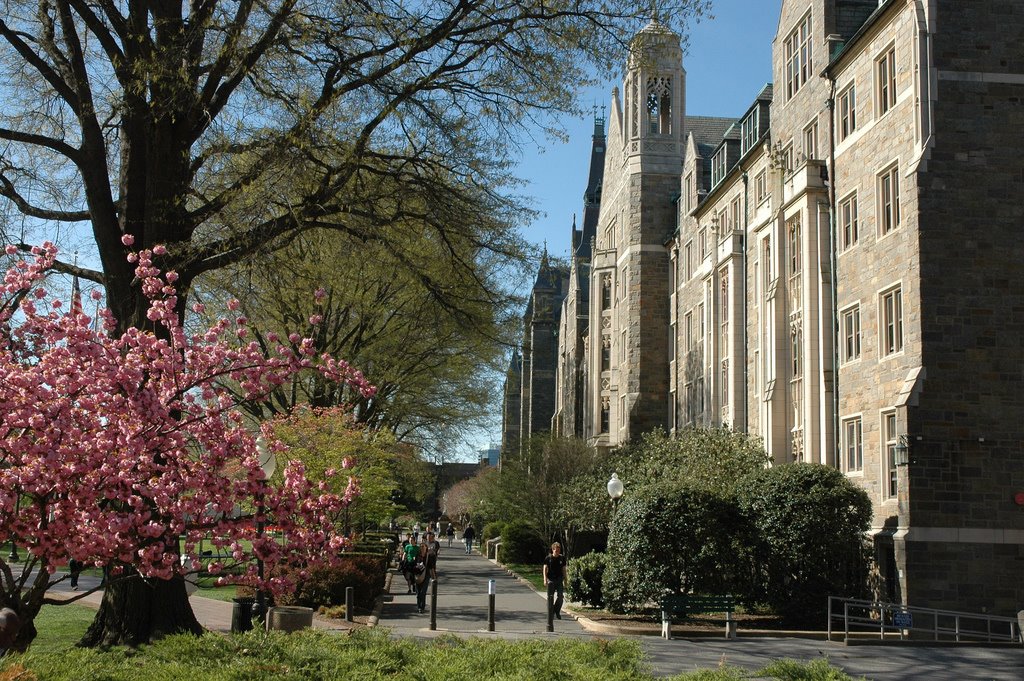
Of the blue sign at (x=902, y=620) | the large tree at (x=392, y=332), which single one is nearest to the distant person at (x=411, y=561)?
the large tree at (x=392, y=332)

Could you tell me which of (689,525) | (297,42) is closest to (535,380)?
(689,525)

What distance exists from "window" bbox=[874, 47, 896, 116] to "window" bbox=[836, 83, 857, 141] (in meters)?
1.27

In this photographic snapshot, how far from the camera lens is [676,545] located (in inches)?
875

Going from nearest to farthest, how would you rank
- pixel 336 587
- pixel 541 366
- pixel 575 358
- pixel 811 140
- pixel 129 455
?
pixel 129 455
pixel 336 587
pixel 811 140
pixel 575 358
pixel 541 366

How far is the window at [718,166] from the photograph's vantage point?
38.1m

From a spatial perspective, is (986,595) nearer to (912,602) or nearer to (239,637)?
(912,602)

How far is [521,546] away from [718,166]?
60.8ft

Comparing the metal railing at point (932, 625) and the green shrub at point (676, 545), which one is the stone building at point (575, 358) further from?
the metal railing at point (932, 625)

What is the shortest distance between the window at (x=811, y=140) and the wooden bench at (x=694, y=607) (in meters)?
12.9

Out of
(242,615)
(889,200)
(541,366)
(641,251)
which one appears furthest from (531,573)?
(541,366)

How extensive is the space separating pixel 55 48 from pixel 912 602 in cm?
1774

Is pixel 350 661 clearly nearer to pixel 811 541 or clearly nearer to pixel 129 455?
pixel 129 455

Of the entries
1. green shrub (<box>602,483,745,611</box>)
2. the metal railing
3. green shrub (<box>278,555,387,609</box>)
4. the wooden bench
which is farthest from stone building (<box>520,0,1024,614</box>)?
green shrub (<box>278,555,387,609</box>)

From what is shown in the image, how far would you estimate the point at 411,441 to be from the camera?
4666 cm
